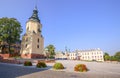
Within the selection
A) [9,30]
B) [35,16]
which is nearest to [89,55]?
[35,16]

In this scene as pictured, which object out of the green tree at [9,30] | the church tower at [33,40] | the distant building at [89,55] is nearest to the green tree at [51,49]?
the church tower at [33,40]

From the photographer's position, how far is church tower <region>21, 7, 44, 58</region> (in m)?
53.3

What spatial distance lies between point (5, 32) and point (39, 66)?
102 ft

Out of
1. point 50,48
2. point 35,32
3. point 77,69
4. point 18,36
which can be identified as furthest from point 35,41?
point 77,69

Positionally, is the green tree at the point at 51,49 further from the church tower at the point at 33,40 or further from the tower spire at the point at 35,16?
the tower spire at the point at 35,16

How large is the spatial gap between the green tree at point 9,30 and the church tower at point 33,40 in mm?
6305

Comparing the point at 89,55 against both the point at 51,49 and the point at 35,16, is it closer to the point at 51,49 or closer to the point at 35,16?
the point at 51,49

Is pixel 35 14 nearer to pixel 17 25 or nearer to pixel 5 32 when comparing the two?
pixel 17 25

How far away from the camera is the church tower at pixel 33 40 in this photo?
5330 centimetres

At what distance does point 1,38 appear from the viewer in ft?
153

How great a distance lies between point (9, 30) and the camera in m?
48.1

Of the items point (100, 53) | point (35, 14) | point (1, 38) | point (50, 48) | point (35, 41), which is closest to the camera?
point (1, 38)

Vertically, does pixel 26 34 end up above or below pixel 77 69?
above

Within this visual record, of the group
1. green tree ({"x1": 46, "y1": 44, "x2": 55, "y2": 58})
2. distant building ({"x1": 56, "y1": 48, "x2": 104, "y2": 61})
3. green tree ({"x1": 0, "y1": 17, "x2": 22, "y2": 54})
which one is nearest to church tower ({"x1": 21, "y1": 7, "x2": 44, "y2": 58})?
green tree ({"x1": 0, "y1": 17, "x2": 22, "y2": 54})
